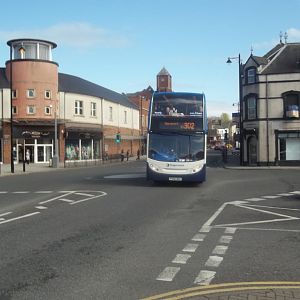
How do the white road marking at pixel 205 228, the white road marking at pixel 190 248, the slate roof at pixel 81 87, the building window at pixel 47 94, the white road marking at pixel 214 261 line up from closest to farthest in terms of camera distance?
the white road marking at pixel 214 261 → the white road marking at pixel 190 248 → the white road marking at pixel 205 228 → the building window at pixel 47 94 → the slate roof at pixel 81 87

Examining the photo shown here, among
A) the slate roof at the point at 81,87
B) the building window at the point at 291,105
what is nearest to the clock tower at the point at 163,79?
the slate roof at the point at 81,87

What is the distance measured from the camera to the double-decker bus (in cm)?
2214

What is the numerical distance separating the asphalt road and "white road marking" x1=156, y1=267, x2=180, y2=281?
1 cm

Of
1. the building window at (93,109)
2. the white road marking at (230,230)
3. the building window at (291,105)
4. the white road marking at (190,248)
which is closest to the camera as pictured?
the white road marking at (190,248)

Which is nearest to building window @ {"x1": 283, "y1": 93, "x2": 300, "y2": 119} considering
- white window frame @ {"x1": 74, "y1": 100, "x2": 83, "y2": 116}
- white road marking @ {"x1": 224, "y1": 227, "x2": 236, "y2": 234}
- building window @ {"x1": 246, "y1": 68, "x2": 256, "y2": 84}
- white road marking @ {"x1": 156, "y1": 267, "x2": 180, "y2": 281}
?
building window @ {"x1": 246, "y1": 68, "x2": 256, "y2": 84}

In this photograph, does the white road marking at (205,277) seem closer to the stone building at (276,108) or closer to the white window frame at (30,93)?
the stone building at (276,108)

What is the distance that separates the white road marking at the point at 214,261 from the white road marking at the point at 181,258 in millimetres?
358

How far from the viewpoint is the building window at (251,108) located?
44.8m

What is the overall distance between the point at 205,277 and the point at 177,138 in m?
16.0

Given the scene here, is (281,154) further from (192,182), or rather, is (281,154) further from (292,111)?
(192,182)

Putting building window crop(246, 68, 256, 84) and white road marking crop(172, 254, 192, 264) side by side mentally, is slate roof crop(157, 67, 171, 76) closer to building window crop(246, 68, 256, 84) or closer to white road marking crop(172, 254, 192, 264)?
building window crop(246, 68, 256, 84)

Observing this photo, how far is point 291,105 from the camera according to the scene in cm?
4312

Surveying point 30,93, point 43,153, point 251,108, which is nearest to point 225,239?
point 251,108

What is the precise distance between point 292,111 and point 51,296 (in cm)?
3943
